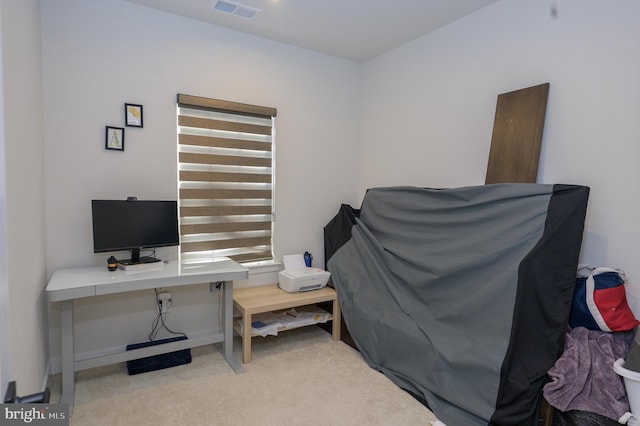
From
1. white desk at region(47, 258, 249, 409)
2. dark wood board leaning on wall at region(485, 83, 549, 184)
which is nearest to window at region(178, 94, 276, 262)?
white desk at region(47, 258, 249, 409)

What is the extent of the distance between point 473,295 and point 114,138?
281 cm

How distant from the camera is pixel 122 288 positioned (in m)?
2.32

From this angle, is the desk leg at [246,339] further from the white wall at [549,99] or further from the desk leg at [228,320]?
the white wall at [549,99]

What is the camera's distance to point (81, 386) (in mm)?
2475

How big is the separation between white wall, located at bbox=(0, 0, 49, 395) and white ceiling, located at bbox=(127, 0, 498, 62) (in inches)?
45.5

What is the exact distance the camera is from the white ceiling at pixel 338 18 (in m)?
2.73

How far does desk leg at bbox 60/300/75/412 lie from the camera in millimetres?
2279

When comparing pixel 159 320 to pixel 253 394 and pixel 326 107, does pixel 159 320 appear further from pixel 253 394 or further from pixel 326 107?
pixel 326 107

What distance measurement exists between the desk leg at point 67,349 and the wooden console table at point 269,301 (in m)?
1.14

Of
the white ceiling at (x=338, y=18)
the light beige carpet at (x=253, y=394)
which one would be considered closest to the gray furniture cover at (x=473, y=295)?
the light beige carpet at (x=253, y=394)

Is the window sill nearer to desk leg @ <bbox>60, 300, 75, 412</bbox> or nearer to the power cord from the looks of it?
the power cord

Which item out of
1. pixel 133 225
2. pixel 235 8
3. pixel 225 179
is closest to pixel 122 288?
pixel 133 225

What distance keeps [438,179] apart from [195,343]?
243cm

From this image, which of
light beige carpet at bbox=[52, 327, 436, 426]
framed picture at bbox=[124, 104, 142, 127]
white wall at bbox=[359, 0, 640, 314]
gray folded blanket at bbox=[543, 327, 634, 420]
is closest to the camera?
gray folded blanket at bbox=[543, 327, 634, 420]
